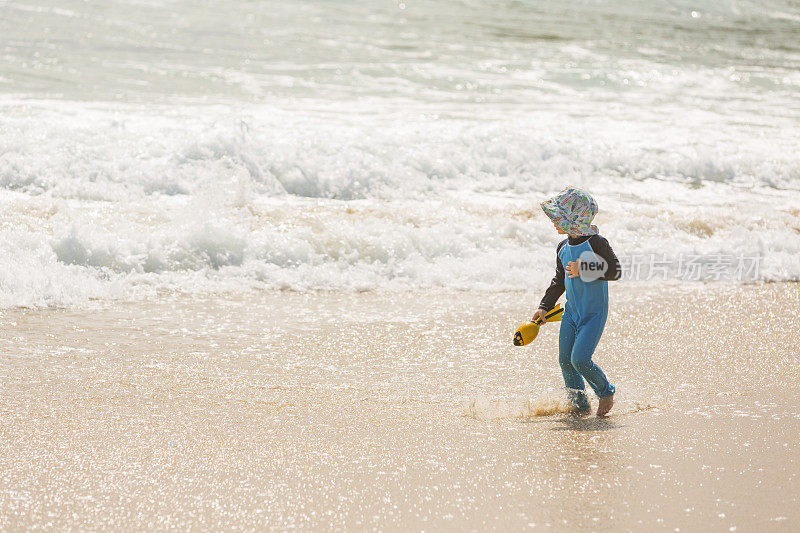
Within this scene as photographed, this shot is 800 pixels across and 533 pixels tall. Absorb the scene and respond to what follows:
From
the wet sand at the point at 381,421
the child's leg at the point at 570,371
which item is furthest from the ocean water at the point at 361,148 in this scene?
the child's leg at the point at 570,371

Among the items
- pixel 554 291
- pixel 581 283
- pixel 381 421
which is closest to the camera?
pixel 381 421

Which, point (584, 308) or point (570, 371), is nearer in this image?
point (584, 308)

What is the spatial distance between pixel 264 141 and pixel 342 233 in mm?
3289

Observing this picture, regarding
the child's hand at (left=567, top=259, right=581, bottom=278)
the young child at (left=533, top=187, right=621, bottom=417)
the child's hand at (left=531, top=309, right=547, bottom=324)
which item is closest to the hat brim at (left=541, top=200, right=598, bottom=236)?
the young child at (left=533, top=187, right=621, bottom=417)

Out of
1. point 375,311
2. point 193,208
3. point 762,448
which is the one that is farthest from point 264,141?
point 762,448

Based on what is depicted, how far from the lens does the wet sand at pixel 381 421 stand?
2.96 m

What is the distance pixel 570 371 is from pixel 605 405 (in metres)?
0.24

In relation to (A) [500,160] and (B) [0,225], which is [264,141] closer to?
(A) [500,160]

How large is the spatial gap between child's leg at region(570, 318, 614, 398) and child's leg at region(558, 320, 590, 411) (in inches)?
3.8

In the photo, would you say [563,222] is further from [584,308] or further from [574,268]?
[584,308]

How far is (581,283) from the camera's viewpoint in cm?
390

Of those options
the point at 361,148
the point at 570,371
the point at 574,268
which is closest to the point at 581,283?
the point at 574,268

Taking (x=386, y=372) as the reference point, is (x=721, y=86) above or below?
above

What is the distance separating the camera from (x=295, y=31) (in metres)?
17.6
